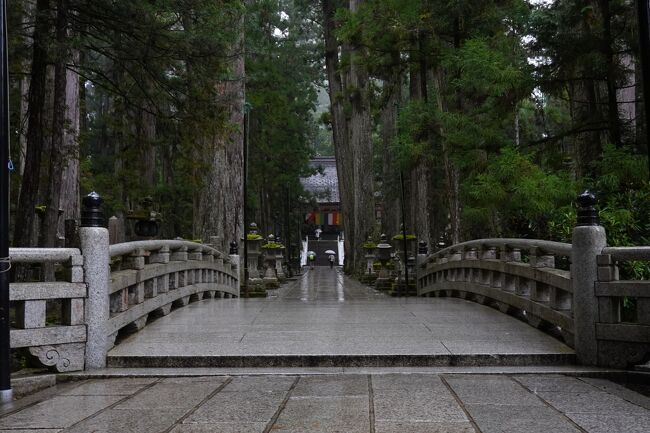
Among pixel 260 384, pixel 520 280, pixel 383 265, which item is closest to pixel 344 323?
pixel 520 280

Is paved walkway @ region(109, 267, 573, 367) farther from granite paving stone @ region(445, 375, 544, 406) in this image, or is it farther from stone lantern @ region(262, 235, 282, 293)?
stone lantern @ region(262, 235, 282, 293)

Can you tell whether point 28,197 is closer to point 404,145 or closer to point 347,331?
point 347,331

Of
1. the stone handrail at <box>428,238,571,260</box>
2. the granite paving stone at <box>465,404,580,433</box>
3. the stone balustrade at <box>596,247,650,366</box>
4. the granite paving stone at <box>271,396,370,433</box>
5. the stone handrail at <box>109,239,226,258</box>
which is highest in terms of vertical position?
the stone handrail at <box>109,239,226,258</box>

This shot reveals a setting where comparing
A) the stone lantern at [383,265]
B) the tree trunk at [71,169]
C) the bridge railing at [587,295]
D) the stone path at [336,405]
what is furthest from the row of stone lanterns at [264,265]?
the stone path at [336,405]

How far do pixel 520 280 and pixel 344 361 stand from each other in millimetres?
3236

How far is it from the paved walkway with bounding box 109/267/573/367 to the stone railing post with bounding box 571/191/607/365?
0.23 m

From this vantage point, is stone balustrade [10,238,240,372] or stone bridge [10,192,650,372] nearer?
stone balustrade [10,238,240,372]

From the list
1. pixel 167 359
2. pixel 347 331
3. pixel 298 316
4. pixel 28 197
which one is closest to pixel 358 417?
pixel 167 359

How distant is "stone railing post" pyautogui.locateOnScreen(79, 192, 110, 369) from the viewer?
5555mm

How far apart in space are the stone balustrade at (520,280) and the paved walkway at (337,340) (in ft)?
0.72

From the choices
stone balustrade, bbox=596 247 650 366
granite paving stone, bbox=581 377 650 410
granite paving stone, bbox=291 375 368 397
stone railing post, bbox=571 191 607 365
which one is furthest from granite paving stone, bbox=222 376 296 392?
stone balustrade, bbox=596 247 650 366

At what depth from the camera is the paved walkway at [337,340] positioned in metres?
5.61

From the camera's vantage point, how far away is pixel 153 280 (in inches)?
312

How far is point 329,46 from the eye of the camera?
2770 cm
